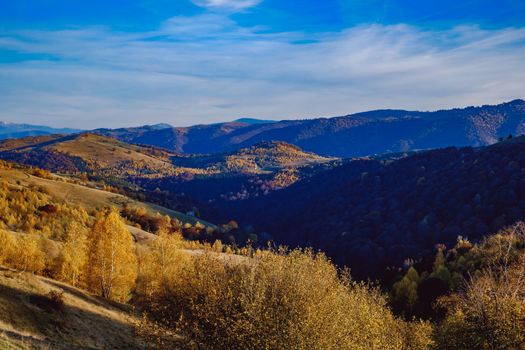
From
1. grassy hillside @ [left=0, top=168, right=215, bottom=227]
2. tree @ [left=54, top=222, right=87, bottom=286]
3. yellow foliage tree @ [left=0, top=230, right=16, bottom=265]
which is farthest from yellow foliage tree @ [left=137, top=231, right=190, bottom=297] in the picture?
grassy hillside @ [left=0, top=168, right=215, bottom=227]

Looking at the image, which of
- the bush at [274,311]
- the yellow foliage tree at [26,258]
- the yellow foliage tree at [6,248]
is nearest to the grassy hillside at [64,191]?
the yellow foliage tree at [6,248]

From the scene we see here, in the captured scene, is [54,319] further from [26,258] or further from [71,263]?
[71,263]

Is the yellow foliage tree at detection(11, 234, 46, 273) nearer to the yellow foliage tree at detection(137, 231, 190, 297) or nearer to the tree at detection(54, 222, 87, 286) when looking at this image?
the tree at detection(54, 222, 87, 286)

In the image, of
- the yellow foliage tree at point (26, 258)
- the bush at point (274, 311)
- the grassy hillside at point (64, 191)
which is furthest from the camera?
the grassy hillside at point (64, 191)

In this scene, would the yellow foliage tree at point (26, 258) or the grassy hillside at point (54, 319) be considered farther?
the yellow foliage tree at point (26, 258)

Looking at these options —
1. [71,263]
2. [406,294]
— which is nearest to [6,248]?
[71,263]

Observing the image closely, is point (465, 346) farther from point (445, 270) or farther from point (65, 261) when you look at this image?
point (445, 270)

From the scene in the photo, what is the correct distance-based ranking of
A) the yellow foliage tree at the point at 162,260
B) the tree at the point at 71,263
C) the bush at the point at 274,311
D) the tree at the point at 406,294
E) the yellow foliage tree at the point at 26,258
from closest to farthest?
the bush at the point at 274,311, the yellow foliage tree at the point at 26,258, the tree at the point at 71,263, the yellow foliage tree at the point at 162,260, the tree at the point at 406,294

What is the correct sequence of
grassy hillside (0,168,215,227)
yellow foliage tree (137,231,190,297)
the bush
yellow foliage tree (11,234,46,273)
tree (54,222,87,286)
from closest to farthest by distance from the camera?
A: 1. the bush
2. yellow foliage tree (11,234,46,273)
3. tree (54,222,87,286)
4. yellow foliage tree (137,231,190,297)
5. grassy hillside (0,168,215,227)

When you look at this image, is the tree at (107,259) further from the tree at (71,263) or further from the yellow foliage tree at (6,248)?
the yellow foliage tree at (6,248)

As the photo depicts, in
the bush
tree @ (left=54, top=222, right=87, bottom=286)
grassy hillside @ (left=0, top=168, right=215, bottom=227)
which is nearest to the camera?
the bush

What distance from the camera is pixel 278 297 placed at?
3400 cm

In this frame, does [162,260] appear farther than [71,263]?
Yes

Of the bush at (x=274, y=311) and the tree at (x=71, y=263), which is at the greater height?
the bush at (x=274, y=311)
